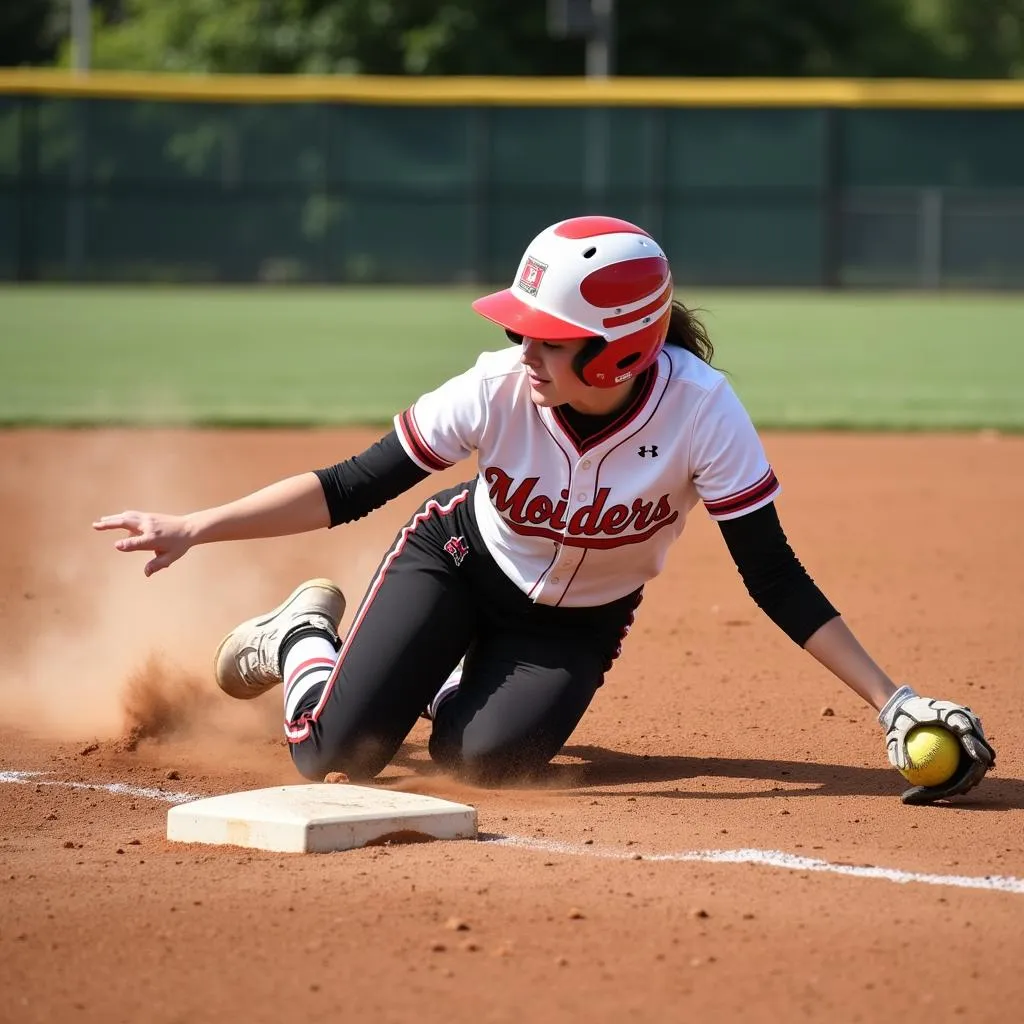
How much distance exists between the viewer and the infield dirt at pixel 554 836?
2490 mm

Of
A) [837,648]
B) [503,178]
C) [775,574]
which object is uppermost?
[775,574]

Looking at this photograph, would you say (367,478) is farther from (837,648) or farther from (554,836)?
(837,648)

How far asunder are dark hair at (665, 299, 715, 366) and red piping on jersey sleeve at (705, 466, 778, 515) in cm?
41

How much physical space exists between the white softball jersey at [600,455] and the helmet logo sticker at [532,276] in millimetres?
240

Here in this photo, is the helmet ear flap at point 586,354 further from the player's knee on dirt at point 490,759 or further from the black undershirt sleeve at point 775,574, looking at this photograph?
the player's knee on dirt at point 490,759

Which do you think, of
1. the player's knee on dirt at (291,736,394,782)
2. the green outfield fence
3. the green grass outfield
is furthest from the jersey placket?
the green outfield fence

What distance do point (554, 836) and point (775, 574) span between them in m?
0.78

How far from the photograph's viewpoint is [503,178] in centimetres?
2173

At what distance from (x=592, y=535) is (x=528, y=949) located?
1.28 meters

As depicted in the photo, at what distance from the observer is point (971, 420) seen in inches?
432

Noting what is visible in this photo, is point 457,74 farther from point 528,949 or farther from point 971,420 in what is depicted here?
point 528,949

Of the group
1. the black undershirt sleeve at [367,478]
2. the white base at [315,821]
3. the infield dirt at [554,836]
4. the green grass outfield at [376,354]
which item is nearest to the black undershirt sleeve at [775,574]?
the infield dirt at [554,836]

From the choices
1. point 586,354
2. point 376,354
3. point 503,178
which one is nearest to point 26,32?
point 503,178

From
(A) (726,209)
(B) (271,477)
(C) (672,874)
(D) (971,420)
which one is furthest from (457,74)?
(C) (672,874)
